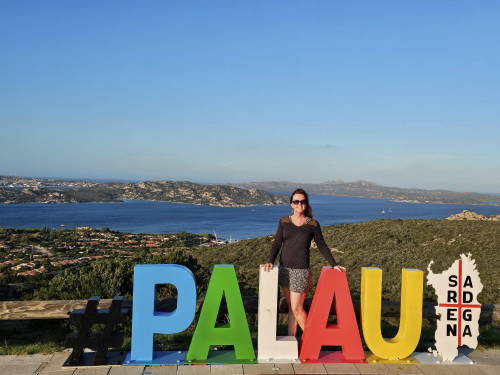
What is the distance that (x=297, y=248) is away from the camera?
4934 millimetres

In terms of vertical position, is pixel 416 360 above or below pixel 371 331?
below

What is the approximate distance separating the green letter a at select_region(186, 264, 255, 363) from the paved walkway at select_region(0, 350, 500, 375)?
6.2 inches

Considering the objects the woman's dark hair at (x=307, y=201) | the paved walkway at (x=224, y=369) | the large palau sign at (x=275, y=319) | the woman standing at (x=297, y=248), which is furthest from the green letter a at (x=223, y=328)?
the woman's dark hair at (x=307, y=201)

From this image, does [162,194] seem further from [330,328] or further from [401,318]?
[401,318]

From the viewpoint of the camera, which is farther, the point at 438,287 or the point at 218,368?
the point at 438,287

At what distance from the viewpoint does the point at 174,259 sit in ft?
34.5

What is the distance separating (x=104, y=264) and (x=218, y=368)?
17.9ft

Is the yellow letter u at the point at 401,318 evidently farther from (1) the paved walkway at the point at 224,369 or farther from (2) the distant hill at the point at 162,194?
(2) the distant hill at the point at 162,194

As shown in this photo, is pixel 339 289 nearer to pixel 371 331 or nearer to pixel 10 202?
pixel 371 331

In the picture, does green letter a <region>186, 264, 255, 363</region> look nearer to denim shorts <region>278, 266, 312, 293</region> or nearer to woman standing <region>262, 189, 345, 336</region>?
woman standing <region>262, 189, 345, 336</region>

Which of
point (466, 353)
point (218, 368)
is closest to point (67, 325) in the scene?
point (218, 368)

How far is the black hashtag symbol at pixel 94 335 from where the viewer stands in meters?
4.82

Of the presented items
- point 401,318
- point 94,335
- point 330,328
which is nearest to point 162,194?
point 94,335

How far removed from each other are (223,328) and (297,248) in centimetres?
128
